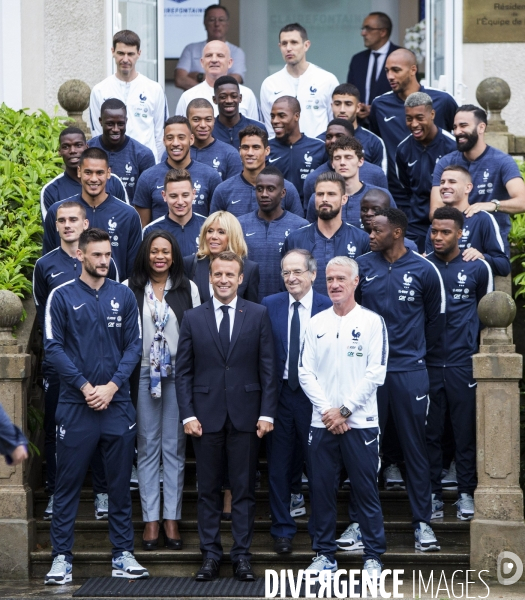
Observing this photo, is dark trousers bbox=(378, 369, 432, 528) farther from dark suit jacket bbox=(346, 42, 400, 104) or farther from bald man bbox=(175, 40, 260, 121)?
dark suit jacket bbox=(346, 42, 400, 104)

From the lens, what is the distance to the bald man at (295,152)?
1083cm

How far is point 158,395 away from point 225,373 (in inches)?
22.1

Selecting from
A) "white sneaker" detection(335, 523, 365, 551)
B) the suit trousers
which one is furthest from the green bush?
"white sneaker" detection(335, 523, 365, 551)

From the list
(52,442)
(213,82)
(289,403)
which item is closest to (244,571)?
(289,403)

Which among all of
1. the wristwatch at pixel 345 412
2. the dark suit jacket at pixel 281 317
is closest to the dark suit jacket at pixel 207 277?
the dark suit jacket at pixel 281 317

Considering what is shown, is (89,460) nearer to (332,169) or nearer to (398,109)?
(332,169)

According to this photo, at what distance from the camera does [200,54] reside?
49.0ft

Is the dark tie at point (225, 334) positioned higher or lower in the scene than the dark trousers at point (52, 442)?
higher

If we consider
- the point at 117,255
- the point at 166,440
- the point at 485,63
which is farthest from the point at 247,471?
the point at 485,63

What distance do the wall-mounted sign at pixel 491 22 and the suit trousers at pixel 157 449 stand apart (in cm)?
665

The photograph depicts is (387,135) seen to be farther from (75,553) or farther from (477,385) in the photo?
(75,553)

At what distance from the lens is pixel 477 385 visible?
8.95 meters

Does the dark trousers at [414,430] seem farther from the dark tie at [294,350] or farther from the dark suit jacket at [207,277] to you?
the dark suit jacket at [207,277]

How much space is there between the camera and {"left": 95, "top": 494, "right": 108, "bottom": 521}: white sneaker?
9320mm
